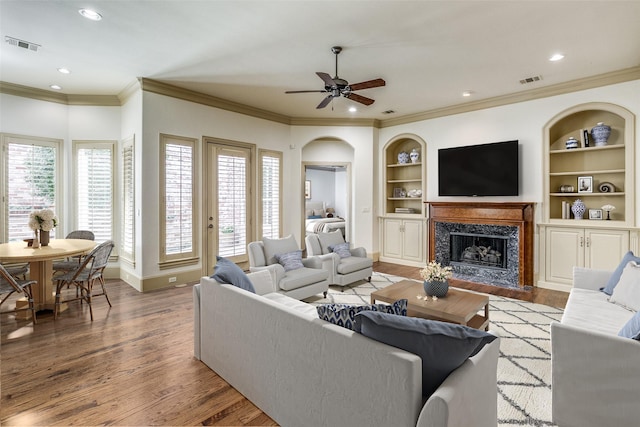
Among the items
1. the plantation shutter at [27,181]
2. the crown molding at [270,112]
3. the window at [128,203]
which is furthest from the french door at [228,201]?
the plantation shutter at [27,181]

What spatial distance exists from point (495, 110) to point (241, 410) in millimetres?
5862

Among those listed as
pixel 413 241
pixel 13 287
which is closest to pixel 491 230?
pixel 413 241

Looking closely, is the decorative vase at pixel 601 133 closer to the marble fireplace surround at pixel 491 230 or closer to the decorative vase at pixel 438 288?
the marble fireplace surround at pixel 491 230

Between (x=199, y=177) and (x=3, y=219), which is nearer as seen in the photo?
(x=3, y=219)

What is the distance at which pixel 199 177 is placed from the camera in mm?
5480

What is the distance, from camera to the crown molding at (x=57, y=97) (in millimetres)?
4953

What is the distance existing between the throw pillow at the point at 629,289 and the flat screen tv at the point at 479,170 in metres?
2.67

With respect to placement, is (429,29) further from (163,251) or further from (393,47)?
(163,251)

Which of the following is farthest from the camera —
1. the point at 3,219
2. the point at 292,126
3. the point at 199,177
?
the point at 292,126

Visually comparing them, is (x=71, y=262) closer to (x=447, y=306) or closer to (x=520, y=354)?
(x=447, y=306)

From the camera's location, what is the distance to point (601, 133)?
4.65 meters

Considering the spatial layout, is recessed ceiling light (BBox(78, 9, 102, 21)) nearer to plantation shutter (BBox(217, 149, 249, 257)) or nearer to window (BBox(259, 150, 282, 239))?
plantation shutter (BBox(217, 149, 249, 257))

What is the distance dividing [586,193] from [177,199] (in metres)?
6.22

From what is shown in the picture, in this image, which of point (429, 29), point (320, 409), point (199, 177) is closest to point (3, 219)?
point (199, 177)
